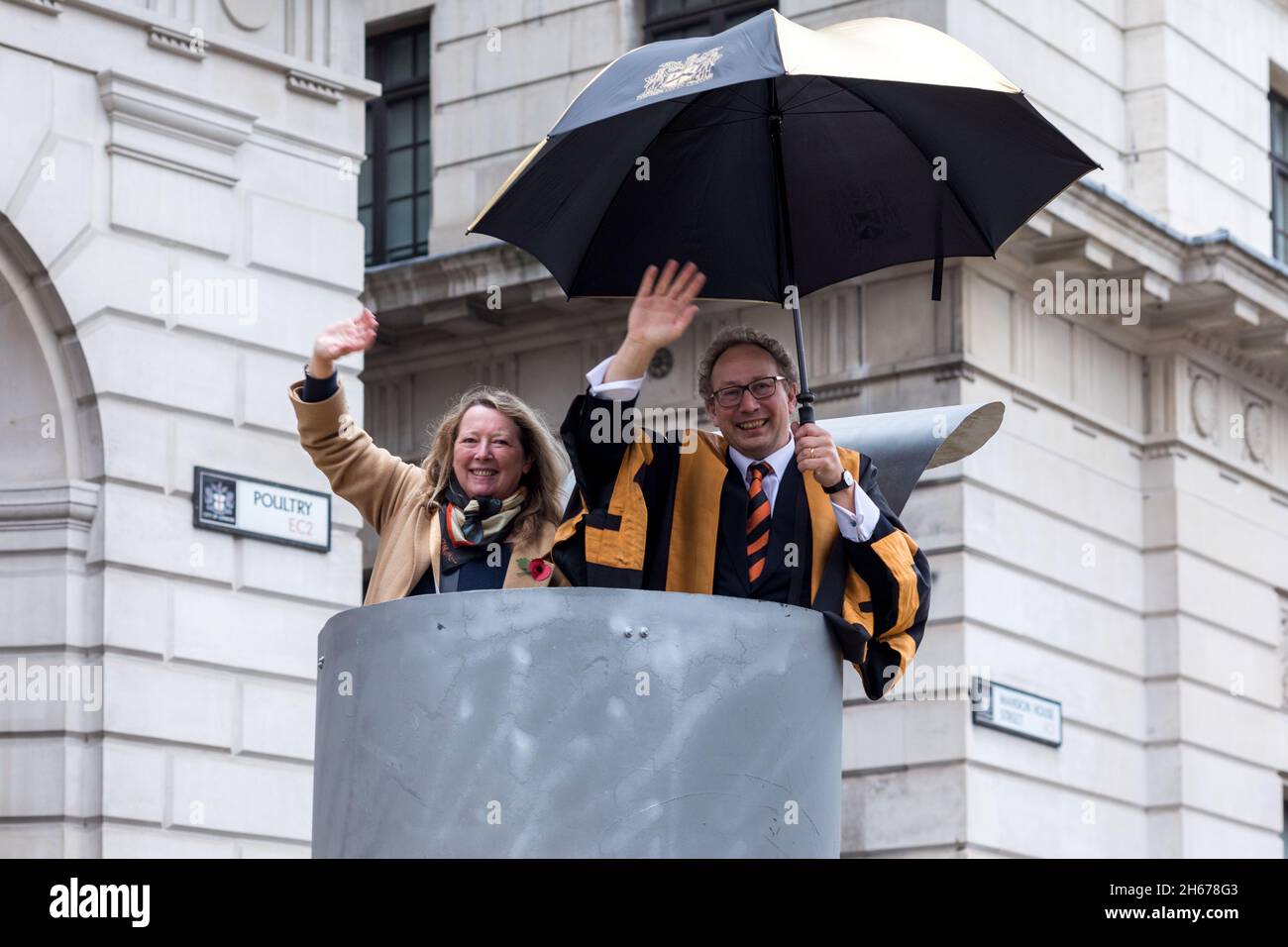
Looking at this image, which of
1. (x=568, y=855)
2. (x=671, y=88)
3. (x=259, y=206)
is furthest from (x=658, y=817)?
(x=259, y=206)

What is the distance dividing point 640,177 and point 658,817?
2331 millimetres

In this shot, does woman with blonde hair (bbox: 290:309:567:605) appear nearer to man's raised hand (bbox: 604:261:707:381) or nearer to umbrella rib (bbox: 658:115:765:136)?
man's raised hand (bbox: 604:261:707:381)

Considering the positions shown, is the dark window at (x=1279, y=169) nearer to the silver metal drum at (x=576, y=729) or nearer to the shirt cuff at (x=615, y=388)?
the shirt cuff at (x=615, y=388)

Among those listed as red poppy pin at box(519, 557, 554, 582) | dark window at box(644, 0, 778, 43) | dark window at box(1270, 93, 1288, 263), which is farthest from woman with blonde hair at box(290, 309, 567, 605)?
dark window at box(1270, 93, 1288, 263)

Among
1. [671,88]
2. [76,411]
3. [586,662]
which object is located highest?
[76,411]

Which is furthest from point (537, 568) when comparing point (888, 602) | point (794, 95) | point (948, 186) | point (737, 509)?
point (948, 186)

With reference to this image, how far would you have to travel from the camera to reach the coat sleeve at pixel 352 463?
672 centimetres

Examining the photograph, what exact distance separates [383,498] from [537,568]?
85cm

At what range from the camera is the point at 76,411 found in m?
15.2

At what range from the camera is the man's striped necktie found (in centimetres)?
598

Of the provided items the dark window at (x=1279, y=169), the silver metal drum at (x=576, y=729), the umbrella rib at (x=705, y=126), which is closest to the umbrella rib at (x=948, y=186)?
the umbrella rib at (x=705, y=126)

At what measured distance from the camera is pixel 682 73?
20.6ft

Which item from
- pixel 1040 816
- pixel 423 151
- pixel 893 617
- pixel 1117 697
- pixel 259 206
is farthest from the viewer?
pixel 423 151
